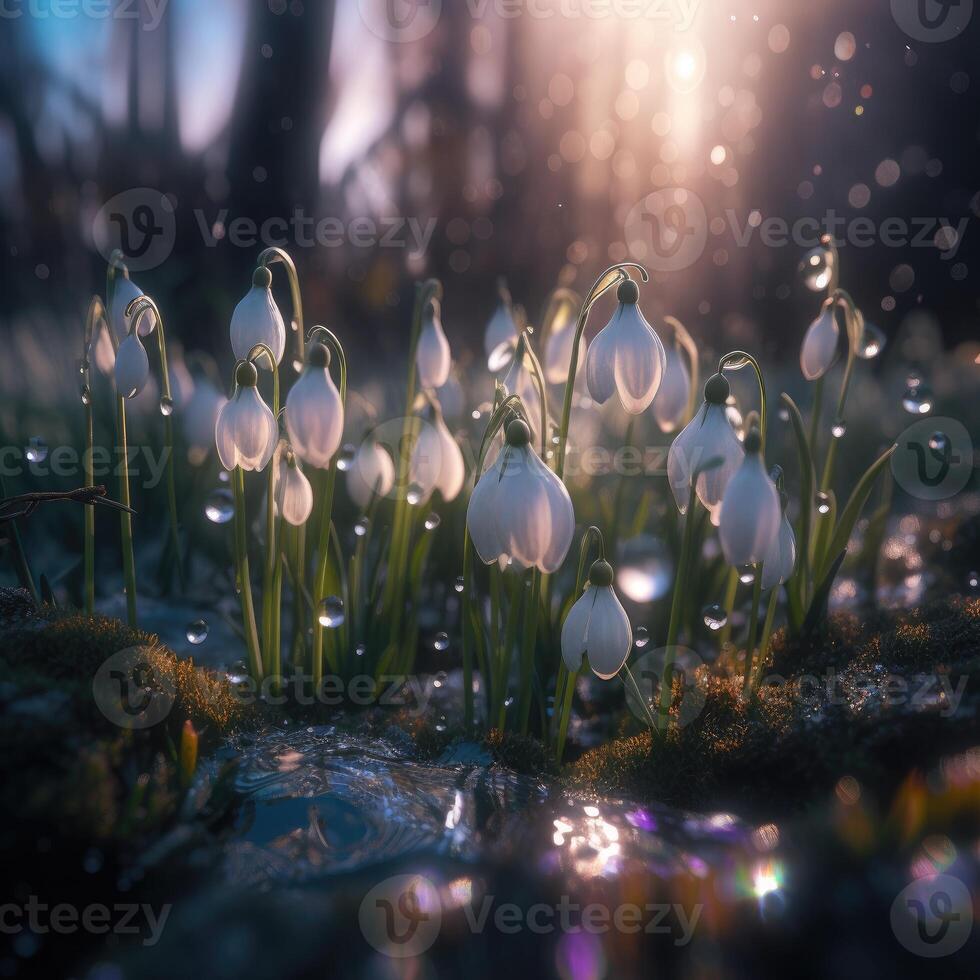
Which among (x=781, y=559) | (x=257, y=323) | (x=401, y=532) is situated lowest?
(x=401, y=532)

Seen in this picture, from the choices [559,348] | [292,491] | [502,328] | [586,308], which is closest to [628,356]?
[586,308]

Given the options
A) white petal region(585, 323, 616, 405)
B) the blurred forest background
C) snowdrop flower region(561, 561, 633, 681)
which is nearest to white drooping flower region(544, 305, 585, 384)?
white petal region(585, 323, 616, 405)

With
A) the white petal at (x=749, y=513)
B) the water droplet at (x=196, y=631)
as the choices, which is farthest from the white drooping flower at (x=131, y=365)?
the white petal at (x=749, y=513)

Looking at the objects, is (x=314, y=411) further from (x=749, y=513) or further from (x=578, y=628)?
(x=749, y=513)

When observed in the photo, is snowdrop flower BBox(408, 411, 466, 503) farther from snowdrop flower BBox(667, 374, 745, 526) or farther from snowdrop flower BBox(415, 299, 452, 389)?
snowdrop flower BBox(667, 374, 745, 526)

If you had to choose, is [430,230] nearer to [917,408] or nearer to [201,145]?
[201,145]

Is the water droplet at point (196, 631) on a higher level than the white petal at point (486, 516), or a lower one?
lower

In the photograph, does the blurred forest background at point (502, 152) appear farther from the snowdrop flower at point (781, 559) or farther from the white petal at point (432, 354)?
the snowdrop flower at point (781, 559)
